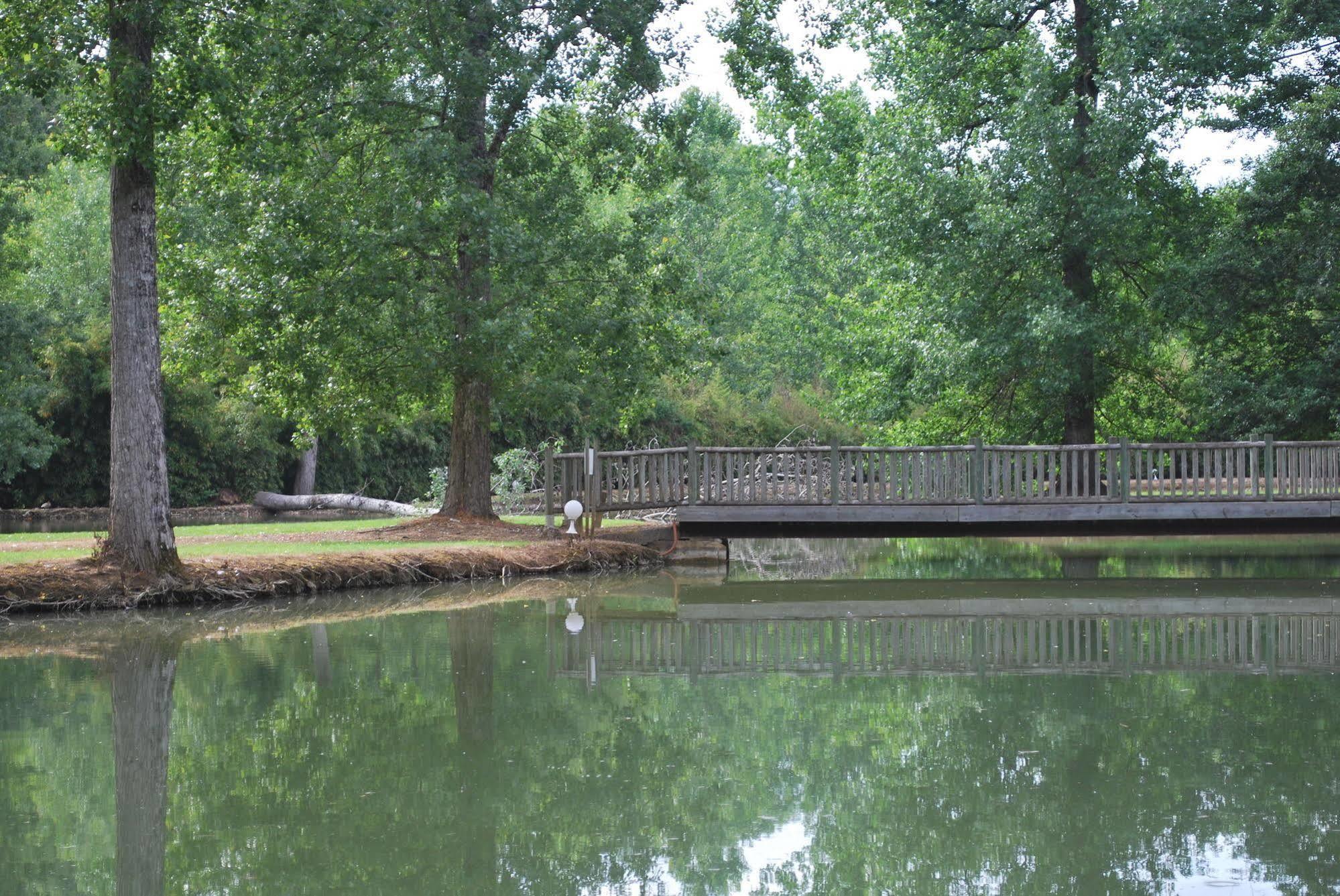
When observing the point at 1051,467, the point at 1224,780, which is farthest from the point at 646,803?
the point at 1051,467

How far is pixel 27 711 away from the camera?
8188 mm

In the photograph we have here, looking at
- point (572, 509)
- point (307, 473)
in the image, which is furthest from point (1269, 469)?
point (307, 473)

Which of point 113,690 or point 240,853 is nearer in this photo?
point 240,853

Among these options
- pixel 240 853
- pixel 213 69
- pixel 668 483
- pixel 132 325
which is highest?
pixel 213 69

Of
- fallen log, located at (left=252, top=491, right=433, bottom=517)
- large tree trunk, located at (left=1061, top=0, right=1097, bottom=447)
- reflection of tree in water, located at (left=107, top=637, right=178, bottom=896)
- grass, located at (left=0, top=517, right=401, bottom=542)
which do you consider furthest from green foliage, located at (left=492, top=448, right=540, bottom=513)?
reflection of tree in water, located at (left=107, top=637, right=178, bottom=896)

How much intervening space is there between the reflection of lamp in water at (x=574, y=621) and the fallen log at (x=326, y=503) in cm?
1435

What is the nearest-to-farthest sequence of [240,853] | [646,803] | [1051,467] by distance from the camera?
[240,853], [646,803], [1051,467]

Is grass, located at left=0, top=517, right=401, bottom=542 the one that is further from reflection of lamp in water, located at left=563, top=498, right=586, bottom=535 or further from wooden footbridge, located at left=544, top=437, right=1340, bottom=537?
wooden footbridge, located at left=544, top=437, right=1340, bottom=537

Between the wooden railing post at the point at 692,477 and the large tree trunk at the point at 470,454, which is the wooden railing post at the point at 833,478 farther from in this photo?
the large tree trunk at the point at 470,454

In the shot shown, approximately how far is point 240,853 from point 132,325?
8850 millimetres

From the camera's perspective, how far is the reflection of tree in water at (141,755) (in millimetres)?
5152

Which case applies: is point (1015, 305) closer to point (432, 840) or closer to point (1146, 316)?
point (1146, 316)

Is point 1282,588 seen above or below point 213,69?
below

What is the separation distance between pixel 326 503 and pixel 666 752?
2273 centimetres
